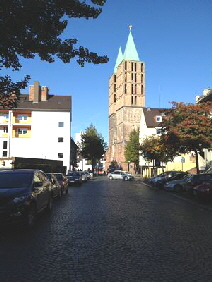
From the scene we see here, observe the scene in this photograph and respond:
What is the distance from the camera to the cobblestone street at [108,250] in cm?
540

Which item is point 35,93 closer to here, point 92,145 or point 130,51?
point 92,145

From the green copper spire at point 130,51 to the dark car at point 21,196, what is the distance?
114932mm

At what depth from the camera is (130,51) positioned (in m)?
123

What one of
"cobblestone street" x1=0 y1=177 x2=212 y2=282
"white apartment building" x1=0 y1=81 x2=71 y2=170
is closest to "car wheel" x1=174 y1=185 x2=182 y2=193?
"cobblestone street" x1=0 y1=177 x2=212 y2=282

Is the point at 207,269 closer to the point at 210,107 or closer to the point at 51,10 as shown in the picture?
the point at 51,10

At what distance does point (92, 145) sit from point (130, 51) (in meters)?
55.4

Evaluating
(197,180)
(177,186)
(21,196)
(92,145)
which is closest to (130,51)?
(92,145)

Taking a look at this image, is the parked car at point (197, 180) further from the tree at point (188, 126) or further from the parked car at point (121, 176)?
the parked car at point (121, 176)

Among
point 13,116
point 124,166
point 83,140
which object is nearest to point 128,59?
point 124,166

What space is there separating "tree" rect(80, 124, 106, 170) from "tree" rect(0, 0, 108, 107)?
68.8m

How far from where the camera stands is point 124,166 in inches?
4304

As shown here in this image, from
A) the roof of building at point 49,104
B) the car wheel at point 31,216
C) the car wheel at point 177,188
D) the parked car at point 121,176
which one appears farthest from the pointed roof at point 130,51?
the car wheel at point 31,216

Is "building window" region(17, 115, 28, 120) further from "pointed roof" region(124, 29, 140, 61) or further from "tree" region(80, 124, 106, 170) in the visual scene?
"pointed roof" region(124, 29, 140, 61)

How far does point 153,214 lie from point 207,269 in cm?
721
